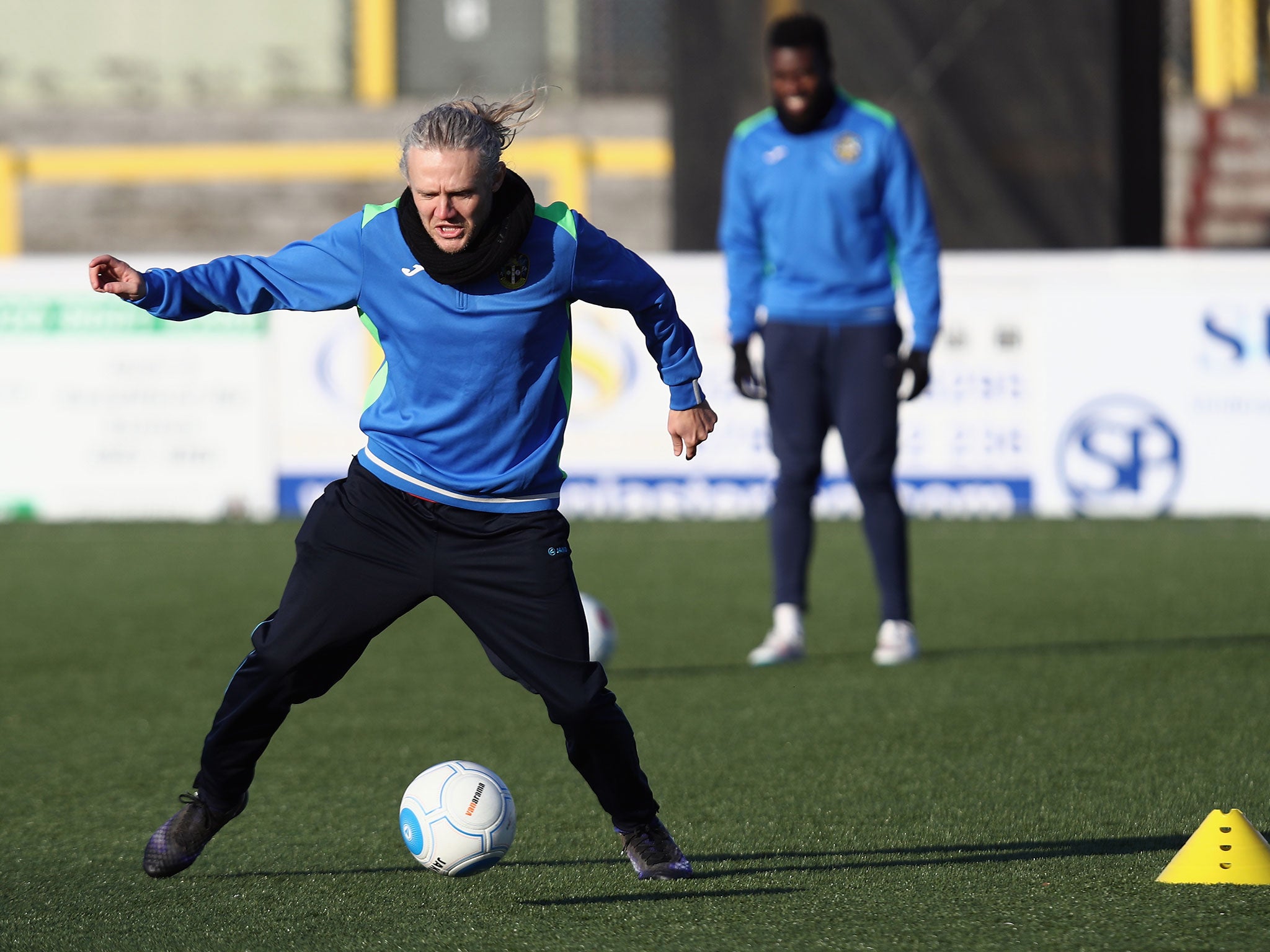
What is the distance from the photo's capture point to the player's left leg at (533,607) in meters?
3.93

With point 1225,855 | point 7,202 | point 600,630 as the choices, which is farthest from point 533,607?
point 7,202

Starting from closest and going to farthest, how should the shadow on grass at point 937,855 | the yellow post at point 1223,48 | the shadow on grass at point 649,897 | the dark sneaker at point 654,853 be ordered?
1. the shadow on grass at point 649,897
2. the dark sneaker at point 654,853
3. the shadow on grass at point 937,855
4. the yellow post at point 1223,48

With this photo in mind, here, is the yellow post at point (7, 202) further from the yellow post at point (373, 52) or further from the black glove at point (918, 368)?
the black glove at point (918, 368)

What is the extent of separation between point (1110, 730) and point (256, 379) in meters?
7.37

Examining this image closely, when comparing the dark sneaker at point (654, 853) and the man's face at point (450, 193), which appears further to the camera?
the dark sneaker at point (654, 853)

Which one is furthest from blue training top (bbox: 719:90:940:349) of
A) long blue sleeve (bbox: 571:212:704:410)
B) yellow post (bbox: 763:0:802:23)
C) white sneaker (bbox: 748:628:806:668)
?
yellow post (bbox: 763:0:802:23)

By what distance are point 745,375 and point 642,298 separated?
3.03 m

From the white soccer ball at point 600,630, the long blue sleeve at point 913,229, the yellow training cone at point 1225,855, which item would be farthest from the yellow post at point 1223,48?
the yellow training cone at point 1225,855

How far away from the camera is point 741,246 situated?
706 centimetres

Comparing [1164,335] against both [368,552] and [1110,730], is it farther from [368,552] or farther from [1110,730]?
[368,552]

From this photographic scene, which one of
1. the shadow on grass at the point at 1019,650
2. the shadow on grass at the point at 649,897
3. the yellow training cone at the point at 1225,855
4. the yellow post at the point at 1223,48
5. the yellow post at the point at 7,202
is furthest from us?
the yellow post at the point at 1223,48

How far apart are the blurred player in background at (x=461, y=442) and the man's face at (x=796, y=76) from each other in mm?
2975

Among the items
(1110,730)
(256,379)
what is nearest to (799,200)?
(1110,730)

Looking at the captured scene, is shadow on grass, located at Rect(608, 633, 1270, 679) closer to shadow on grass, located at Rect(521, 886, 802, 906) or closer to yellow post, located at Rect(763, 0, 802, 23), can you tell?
shadow on grass, located at Rect(521, 886, 802, 906)
